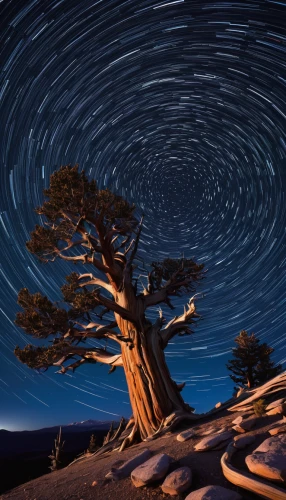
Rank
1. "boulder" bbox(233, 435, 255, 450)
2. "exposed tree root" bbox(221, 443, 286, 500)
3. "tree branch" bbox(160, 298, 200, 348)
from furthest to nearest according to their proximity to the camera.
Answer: "tree branch" bbox(160, 298, 200, 348) → "boulder" bbox(233, 435, 255, 450) → "exposed tree root" bbox(221, 443, 286, 500)

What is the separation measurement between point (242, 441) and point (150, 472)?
1730 mm

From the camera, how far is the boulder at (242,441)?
486cm

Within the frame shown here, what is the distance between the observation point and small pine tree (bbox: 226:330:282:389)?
20.9 metres

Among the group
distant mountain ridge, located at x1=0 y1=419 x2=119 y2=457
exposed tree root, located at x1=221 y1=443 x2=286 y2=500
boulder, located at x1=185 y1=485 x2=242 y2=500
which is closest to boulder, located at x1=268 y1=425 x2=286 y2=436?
exposed tree root, located at x1=221 y1=443 x2=286 y2=500

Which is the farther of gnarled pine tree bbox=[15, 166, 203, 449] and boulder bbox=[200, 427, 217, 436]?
gnarled pine tree bbox=[15, 166, 203, 449]

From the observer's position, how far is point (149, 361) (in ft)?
33.1

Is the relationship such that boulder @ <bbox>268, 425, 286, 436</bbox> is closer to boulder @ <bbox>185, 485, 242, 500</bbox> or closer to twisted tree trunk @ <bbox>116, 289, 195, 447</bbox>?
boulder @ <bbox>185, 485, 242, 500</bbox>

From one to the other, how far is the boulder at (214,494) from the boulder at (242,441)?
1.36 metres

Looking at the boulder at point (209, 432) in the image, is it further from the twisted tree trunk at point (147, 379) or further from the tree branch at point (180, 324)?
the tree branch at point (180, 324)

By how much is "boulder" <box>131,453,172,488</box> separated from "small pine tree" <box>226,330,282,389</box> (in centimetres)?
1825

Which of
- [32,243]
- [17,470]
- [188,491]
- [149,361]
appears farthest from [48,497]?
[17,470]

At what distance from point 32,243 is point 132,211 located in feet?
14.6

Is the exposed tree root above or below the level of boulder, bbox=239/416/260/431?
below

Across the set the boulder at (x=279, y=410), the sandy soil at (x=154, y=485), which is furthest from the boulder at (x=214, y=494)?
the boulder at (x=279, y=410)
